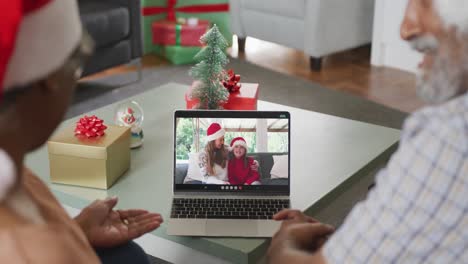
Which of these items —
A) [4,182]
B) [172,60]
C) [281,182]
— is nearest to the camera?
[4,182]

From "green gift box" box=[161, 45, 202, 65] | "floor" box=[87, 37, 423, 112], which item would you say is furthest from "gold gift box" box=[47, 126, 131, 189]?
"green gift box" box=[161, 45, 202, 65]

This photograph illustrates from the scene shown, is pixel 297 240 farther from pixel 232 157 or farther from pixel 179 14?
pixel 179 14

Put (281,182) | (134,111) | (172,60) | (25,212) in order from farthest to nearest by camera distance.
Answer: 1. (172,60)
2. (134,111)
3. (281,182)
4. (25,212)

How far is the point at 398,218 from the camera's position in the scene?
0.86 m

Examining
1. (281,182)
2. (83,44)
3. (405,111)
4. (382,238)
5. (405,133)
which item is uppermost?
(83,44)

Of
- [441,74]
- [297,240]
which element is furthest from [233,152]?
[441,74]

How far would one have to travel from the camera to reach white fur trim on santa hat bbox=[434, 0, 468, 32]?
2.85 ft

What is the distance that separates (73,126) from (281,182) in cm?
60

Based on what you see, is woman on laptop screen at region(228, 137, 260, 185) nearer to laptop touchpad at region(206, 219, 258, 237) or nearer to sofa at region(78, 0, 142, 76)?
laptop touchpad at region(206, 219, 258, 237)

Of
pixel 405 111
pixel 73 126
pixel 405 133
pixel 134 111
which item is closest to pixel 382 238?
pixel 405 133

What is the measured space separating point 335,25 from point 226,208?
2506mm

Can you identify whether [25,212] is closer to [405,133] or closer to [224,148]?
[405,133]

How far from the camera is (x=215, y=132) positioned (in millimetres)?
1770

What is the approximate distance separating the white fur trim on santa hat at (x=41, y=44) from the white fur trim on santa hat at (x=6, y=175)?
8 cm
